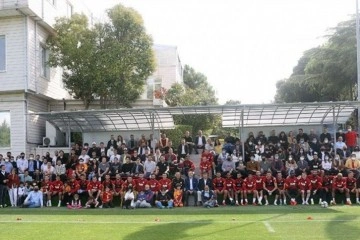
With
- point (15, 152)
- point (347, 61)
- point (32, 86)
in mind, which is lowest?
point (15, 152)

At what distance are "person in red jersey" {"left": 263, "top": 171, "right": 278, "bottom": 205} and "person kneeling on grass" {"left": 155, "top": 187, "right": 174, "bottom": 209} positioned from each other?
4031 millimetres

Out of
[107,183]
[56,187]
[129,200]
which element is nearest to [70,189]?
[56,187]

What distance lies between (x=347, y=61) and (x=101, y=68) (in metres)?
18.4

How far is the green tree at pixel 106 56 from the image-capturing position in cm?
3023

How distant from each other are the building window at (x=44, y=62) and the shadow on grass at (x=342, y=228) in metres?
20.3

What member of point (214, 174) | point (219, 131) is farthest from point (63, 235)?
point (219, 131)

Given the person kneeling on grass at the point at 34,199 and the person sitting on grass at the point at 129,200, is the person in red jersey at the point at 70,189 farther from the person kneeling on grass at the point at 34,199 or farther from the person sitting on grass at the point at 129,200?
the person sitting on grass at the point at 129,200

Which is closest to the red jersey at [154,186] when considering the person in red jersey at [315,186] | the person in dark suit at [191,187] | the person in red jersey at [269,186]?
the person in dark suit at [191,187]

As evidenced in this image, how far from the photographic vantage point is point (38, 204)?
73.2ft

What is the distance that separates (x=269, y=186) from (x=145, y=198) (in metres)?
5.29

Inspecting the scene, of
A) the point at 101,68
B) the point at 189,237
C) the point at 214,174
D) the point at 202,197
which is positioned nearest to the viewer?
the point at 189,237

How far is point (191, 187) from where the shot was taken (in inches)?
845

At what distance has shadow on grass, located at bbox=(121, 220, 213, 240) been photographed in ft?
41.8

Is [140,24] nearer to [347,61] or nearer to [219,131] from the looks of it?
[347,61]
